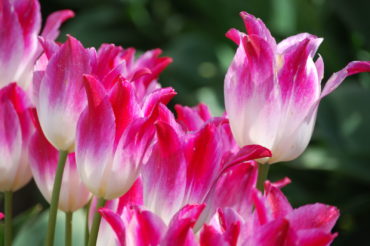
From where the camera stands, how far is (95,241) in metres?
0.49

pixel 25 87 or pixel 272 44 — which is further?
pixel 25 87

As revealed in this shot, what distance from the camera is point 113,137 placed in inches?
19.6

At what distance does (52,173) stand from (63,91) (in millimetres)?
91

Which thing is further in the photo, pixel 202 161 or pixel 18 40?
pixel 18 40

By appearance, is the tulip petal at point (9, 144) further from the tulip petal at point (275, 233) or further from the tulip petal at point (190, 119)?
the tulip petal at point (275, 233)

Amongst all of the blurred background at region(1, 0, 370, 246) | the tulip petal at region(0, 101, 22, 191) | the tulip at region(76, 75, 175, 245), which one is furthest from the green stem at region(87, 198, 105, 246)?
the blurred background at region(1, 0, 370, 246)

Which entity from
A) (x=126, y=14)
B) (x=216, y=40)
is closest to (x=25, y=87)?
(x=216, y=40)

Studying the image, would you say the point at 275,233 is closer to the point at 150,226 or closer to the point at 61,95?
the point at 150,226

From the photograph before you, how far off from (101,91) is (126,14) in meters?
1.63

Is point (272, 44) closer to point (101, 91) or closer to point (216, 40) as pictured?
point (101, 91)

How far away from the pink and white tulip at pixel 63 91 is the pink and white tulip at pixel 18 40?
0.30 feet

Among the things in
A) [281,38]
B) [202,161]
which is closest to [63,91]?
[202,161]

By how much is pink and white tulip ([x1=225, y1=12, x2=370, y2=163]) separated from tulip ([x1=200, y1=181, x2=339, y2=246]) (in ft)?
0.20

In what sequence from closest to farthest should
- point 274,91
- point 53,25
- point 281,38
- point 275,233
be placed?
point 275,233, point 274,91, point 53,25, point 281,38
